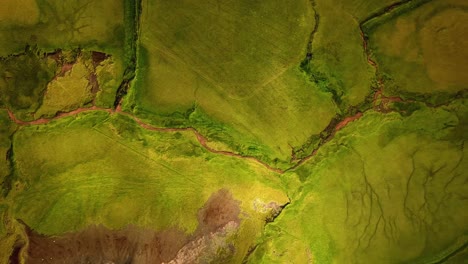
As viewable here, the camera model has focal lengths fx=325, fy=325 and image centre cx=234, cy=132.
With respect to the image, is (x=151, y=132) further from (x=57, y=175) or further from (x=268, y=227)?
(x=268, y=227)

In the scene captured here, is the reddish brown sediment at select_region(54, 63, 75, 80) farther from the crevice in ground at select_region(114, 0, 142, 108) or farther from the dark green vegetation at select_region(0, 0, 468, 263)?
the crevice in ground at select_region(114, 0, 142, 108)

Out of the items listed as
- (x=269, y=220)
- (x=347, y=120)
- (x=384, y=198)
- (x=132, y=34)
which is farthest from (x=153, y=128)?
(x=384, y=198)

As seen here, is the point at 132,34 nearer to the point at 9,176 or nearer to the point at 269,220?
the point at 9,176

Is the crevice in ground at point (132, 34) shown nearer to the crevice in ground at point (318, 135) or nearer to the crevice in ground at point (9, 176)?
the crevice in ground at point (318, 135)

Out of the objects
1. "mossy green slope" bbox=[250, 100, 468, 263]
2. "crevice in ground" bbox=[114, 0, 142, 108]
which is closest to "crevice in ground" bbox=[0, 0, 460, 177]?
"crevice in ground" bbox=[114, 0, 142, 108]

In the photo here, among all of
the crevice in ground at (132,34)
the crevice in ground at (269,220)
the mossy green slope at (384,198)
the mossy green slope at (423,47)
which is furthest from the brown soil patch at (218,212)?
the mossy green slope at (423,47)

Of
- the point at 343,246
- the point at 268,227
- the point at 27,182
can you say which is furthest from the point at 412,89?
the point at 27,182
